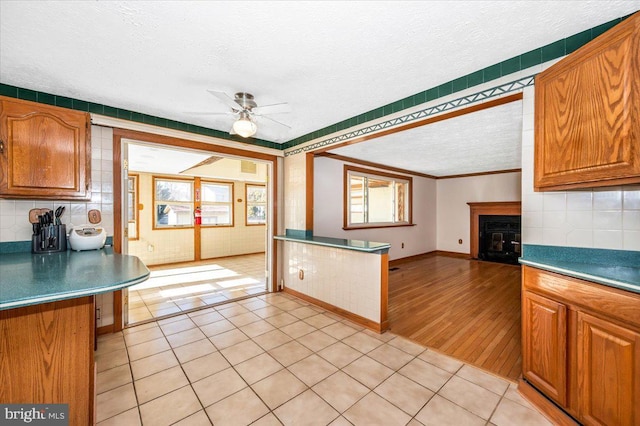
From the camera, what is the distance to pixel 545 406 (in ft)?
5.22

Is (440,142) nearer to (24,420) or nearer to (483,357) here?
(483,357)

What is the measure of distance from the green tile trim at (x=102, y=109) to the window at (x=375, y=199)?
2.25m

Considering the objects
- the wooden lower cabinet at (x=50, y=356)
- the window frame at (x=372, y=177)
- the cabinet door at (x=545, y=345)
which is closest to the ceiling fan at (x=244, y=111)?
the wooden lower cabinet at (x=50, y=356)

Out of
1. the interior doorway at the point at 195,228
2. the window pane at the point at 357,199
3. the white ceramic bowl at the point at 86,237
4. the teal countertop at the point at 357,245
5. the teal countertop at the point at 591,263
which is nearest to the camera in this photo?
the teal countertop at the point at 591,263

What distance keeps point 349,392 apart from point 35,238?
9.42ft

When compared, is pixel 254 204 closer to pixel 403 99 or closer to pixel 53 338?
pixel 403 99

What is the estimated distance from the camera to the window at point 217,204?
274 inches

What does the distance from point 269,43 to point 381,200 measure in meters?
4.98

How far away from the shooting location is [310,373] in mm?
2025

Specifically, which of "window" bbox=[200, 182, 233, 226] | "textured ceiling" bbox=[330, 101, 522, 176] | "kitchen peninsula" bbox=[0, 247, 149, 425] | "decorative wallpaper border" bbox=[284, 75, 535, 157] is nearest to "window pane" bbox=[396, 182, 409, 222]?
"textured ceiling" bbox=[330, 101, 522, 176]

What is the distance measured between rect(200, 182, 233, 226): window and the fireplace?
265 inches

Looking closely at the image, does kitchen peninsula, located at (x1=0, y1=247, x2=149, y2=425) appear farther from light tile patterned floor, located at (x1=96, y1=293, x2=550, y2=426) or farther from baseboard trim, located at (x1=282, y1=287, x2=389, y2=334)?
baseboard trim, located at (x1=282, y1=287, x2=389, y2=334)

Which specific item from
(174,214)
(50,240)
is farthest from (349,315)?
(174,214)

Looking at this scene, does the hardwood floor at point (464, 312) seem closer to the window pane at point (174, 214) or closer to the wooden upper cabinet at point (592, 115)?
the wooden upper cabinet at point (592, 115)
